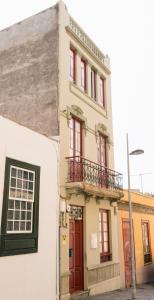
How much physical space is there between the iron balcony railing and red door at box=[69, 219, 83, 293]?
5.64ft

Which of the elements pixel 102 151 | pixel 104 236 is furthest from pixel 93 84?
pixel 104 236

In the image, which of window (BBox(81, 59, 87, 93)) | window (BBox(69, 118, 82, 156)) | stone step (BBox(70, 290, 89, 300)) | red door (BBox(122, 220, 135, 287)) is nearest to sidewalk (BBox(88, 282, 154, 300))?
stone step (BBox(70, 290, 89, 300))

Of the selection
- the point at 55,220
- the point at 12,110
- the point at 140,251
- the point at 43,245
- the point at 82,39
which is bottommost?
the point at 140,251

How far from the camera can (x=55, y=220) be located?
10977 millimetres

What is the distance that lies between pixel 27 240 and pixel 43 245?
33.2 inches

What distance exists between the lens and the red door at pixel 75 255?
11.9 metres

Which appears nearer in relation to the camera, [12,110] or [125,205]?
[12,110]

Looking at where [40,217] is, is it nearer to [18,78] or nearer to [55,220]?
[55,220]

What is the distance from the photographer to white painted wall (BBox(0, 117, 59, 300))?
881cm

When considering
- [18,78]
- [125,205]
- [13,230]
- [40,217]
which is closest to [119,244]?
[125,205]

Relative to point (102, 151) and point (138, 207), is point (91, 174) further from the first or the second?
point (138, 207)

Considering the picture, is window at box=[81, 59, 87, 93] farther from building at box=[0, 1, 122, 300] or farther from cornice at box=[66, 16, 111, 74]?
cornice at box=[66, 16, 111, 74]

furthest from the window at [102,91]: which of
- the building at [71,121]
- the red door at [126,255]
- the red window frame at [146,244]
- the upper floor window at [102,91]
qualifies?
the red window frame at [146,244]

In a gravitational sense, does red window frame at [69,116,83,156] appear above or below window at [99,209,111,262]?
above
